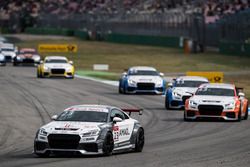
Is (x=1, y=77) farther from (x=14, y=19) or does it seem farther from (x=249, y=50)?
(x=14, y=19)

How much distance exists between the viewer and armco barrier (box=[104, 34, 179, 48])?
294 feet

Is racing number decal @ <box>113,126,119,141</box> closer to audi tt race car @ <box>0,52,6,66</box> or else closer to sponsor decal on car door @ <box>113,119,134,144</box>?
sponsor decal on car door @ <box>113,119,134,144</box>

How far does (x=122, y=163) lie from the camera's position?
56.7 feet

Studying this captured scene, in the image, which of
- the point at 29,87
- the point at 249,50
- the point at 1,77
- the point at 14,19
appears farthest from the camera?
the point at 14,19

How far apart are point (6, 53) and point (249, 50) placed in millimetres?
17402

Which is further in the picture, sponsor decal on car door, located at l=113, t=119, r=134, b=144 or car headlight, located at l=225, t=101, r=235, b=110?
car headlight, located at l=225, t=101, r=235, b=110

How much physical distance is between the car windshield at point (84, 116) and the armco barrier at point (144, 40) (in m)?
68.8

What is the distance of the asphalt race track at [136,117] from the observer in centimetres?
1775

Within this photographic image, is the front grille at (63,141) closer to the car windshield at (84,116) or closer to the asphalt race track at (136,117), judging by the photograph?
the asphalt race track at (136,117)

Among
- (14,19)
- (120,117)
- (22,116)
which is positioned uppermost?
(120,117)

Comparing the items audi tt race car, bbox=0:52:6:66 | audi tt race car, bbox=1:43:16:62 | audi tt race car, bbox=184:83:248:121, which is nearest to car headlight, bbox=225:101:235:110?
audi tt race car, bbox=184:83:248:121

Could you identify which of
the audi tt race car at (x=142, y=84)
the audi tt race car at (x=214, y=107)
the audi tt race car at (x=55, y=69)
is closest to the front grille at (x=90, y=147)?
the audi tt race car at (x=214, y=107)

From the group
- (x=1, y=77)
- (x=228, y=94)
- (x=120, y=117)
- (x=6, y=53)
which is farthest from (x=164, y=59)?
(x=120, y=117)

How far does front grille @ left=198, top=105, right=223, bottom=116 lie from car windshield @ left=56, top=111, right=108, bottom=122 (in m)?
9.70
